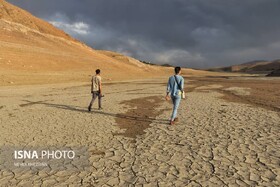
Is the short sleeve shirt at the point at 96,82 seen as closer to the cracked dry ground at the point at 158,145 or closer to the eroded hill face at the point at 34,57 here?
the cracked dry ground at the point at 158,145

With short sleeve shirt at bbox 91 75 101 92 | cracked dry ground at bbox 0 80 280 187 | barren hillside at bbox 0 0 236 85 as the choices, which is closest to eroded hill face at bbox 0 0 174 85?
barren hillside at bbox 0 0 236 85

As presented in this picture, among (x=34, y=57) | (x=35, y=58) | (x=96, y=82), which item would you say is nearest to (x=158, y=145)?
(x=96, y=82)

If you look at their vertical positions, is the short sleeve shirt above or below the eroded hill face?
below

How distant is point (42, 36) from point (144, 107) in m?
55.7

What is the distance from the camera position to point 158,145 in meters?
7.99

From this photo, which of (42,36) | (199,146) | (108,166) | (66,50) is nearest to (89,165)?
(108,166)

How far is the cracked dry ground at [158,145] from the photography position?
5.82 metres

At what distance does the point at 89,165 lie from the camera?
659 cm

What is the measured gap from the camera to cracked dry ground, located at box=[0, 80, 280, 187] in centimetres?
582

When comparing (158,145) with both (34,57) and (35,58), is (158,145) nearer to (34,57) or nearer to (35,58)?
(35,58)

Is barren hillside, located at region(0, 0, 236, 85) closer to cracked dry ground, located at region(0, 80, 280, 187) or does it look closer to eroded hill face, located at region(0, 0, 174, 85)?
eroded hill face, located at region(0, 0, 174, 85)

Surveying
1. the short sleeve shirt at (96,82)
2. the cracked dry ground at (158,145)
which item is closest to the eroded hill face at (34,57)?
the short sleeve shirt at (96,82)

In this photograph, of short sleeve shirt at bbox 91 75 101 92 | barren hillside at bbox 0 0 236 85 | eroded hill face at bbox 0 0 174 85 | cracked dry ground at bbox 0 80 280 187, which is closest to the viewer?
cracked dry ground at bbox 0 80 280 187

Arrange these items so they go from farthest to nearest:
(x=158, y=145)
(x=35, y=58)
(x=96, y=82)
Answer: (x=35, y=58) → (x=96, y=82) → (x=158, y=145)
